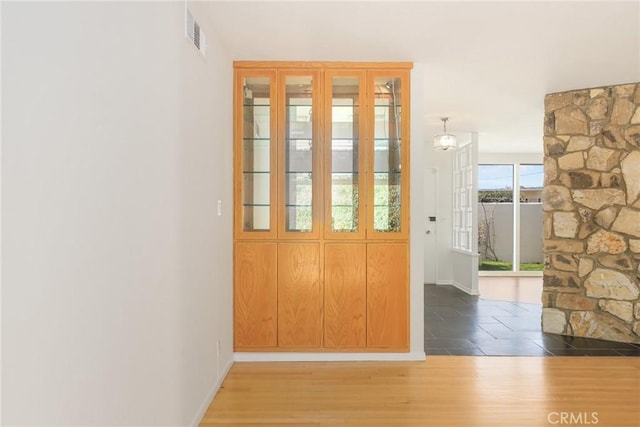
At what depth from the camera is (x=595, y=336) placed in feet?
13.6

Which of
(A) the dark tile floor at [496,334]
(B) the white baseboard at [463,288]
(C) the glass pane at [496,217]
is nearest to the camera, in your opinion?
(A) the dark tile floor at [496,334]

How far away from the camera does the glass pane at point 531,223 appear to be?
855 centimetres

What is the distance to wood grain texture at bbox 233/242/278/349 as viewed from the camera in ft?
11.6

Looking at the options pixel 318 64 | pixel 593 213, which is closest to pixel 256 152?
pixel 318 64

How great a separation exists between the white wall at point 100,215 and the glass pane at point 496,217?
734cm

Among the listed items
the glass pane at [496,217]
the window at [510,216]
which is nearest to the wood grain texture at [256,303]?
the window at [510,216]

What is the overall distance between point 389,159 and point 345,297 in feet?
3.98

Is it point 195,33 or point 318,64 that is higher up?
point 318,64

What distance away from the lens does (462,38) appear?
3031mm

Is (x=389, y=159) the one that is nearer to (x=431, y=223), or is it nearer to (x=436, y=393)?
(x=436, y=393)

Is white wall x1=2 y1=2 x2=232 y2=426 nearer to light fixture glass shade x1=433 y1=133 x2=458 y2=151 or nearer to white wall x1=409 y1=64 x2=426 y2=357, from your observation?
white wall x1=409 y1=64 x2=426 y2=357

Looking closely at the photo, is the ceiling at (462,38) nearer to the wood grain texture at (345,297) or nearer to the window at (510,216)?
the wood grain texture at (345,297)

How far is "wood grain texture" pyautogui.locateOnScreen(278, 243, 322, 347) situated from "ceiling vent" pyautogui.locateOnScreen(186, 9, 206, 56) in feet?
5.40

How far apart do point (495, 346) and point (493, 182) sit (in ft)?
17.6
